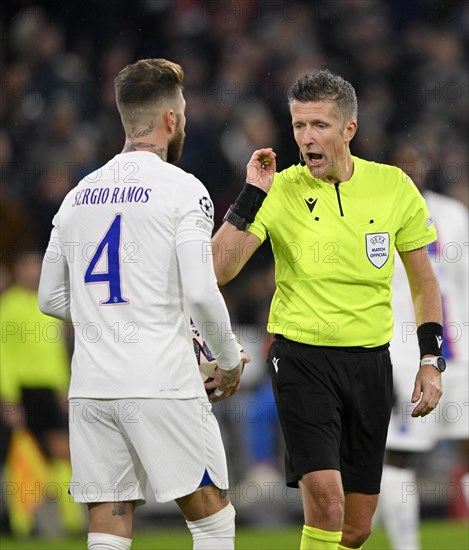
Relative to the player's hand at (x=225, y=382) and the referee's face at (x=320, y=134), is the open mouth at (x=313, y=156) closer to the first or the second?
the referee's face at (x=320, y=134)

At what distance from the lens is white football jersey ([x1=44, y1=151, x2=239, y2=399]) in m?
3.68

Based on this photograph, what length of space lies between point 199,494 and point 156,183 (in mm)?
995

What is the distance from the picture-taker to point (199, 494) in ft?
12.3

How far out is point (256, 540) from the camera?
313 inches

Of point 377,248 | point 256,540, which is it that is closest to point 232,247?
point 377,248

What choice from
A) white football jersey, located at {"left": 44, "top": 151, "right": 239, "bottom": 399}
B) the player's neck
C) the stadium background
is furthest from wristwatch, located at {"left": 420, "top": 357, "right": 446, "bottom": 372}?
the stadium background

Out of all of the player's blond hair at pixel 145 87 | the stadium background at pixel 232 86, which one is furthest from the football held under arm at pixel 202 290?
the stadium background at pixel 232 86

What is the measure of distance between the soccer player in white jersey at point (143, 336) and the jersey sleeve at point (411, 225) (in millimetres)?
1013

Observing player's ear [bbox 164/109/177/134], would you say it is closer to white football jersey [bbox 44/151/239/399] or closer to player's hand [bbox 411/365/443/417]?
white football jersey [bbox 44/151/239/399]

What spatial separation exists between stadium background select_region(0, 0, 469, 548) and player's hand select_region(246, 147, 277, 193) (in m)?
4.20

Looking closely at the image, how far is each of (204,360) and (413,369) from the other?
8.48 feet

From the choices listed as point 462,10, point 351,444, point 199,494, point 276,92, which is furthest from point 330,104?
point 462,10

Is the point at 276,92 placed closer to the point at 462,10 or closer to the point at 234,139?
the point at 234,139

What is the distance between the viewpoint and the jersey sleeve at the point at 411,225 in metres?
4.53
